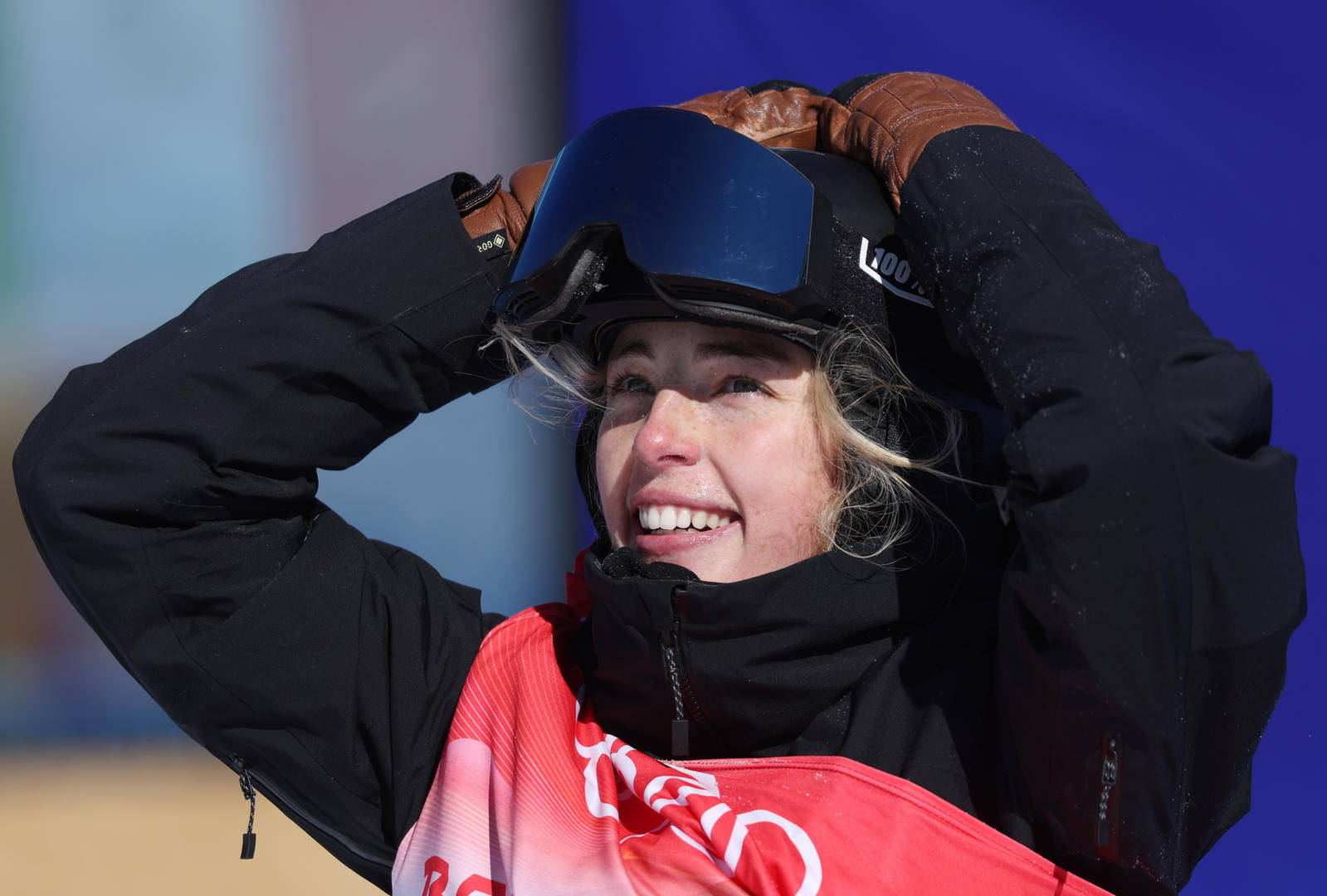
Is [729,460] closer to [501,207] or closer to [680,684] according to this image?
[680,684]

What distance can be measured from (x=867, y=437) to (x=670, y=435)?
244mm

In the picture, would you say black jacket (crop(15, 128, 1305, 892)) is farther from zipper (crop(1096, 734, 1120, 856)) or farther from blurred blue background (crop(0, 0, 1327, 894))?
blurred blue background (crop(0, 0, 1327, 894))

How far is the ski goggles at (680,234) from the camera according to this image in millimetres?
1202

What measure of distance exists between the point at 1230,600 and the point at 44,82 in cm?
354

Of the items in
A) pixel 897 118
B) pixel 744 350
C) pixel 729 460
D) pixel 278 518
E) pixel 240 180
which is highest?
pixel 240 180

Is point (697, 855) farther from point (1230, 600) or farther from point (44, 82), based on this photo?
point (44, 82)

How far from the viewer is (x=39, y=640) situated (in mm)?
3330

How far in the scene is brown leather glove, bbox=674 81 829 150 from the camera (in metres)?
1.40

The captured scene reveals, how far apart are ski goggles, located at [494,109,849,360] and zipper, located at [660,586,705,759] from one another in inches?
13.4

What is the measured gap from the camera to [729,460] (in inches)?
49.4

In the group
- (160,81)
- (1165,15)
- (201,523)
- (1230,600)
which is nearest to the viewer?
(1230,600)

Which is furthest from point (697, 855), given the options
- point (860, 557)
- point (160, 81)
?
point (160, 81)

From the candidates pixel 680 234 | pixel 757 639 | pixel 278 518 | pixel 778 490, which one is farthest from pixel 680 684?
pixel 278 518

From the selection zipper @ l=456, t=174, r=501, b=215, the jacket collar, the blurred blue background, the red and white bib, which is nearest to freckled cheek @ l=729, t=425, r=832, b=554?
the jacket collar
